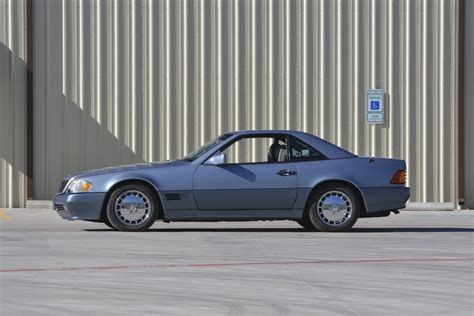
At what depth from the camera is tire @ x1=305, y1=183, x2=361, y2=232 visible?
564 inches

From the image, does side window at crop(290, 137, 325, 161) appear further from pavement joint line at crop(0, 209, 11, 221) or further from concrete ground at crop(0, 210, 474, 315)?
pavement joint line at crop(0, 209, 11, 221)

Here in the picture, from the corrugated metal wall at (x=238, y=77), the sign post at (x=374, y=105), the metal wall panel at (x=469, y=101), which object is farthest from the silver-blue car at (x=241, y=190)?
the metal wall panel at (x=469, y=101)

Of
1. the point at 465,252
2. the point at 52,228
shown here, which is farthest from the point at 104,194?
the point at 465,252

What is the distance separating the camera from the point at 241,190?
46.6 ft

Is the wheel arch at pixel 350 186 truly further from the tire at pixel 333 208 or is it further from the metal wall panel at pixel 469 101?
the metal wall panel at pixel 469 101

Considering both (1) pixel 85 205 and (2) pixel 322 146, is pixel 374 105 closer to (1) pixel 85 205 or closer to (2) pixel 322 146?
(2) pixel 322 146

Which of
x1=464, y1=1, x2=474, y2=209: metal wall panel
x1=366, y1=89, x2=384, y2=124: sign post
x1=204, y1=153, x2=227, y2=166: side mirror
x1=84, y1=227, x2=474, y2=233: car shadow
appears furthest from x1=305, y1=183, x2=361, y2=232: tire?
x1=464, y1=1, x2=474, y2=209: metal wall panel

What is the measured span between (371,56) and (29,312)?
543 inches

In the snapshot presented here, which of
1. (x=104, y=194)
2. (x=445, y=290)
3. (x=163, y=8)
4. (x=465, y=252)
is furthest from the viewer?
(x=163, y=8)

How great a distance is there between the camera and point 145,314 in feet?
25.5

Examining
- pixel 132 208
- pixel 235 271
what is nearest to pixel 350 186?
pixel 132 208

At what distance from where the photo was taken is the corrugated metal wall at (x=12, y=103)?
66.3 ft

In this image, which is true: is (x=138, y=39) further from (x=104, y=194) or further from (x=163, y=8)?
(x=104, y=194)

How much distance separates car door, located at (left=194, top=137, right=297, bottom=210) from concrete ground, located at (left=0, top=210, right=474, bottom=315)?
413 millimetres
